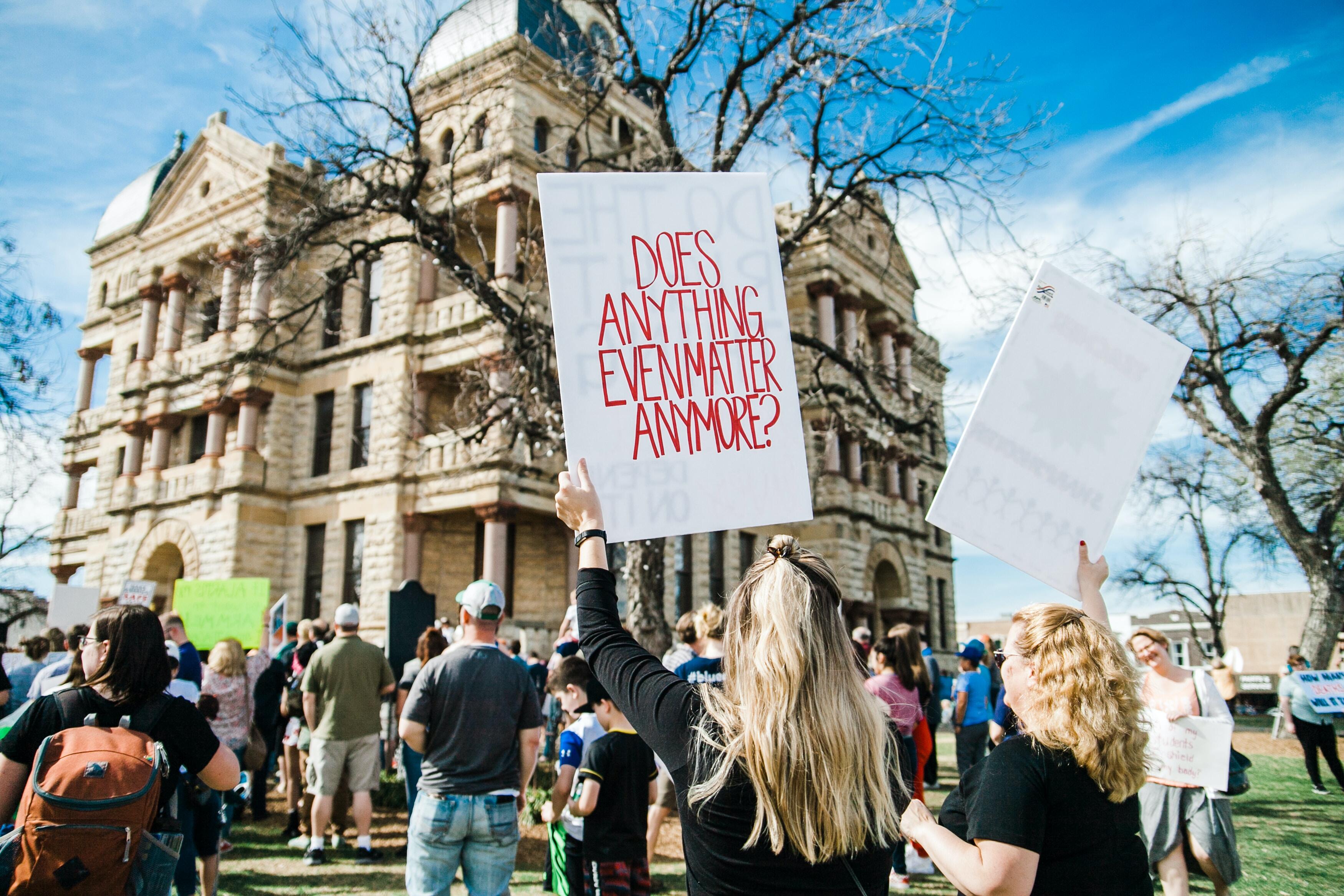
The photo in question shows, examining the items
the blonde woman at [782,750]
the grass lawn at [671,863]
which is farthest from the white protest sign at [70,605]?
the blonde woman at [782,750]

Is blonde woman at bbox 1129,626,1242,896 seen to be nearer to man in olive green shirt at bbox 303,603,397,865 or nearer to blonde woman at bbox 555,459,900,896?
blonde woman at bbox 555,459,900,896

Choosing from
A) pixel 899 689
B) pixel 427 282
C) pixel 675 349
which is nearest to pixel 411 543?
pixel 427 282

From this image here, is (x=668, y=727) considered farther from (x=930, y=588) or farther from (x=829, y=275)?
(x=930, y=588)

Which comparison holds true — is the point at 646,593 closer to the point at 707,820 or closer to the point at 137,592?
the point at 137,592

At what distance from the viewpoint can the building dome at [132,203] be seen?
29.6m

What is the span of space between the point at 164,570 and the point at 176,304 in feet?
24.8

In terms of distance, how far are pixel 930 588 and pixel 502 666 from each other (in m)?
31.2

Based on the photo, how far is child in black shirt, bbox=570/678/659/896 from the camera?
167 inches

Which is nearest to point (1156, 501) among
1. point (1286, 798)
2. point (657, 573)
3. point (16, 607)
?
point (1286, 798)

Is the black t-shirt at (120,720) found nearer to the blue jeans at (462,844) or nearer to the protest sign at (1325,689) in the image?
the blue jeans at (462,844)

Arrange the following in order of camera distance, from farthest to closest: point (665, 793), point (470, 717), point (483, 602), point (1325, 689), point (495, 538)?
point (495, 538) < point (1325, 689) < point (665, 793) < point (483, 602) < point (470, 717)

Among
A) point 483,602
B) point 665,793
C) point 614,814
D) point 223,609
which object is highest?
point 223,609

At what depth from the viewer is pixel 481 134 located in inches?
553

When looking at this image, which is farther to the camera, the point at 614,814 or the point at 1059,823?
the point at 614,814
